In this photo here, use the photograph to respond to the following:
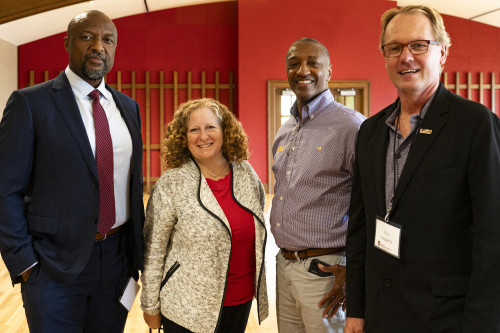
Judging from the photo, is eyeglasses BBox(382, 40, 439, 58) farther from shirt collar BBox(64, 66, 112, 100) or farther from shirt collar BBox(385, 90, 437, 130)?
shirt collar BBox(64, 66, 112, 100)

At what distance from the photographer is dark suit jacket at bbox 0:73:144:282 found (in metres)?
1.63

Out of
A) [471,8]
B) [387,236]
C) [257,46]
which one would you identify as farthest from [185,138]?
[471,8]

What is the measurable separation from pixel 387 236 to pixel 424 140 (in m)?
0.31

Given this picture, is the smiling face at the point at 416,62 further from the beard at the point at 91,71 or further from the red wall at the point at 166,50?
the red wall at the point at 166,50

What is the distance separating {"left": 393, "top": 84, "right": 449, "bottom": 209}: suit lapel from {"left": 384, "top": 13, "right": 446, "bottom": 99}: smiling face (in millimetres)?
66

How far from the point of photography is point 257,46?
9570 mm

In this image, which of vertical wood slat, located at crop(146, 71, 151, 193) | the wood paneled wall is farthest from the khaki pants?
the wood paneled wall

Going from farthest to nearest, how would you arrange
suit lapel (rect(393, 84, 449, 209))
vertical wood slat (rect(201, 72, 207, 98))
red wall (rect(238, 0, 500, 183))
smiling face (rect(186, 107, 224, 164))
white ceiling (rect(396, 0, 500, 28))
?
vertical wood slat (rect(201, 72, 207, 98)) → white ceiling (rect(396, 0, 500, 28)) → red wall (rect(238, 0, 500, 183)) → smiling face (rect(186, 107, 224, 164)) → suit lapel (rect(393, 84, 449, 209))

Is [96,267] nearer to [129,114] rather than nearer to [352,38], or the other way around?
[129,114]

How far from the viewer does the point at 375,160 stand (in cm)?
142

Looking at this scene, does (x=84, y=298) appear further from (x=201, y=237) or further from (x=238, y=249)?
(x=238, y=249)

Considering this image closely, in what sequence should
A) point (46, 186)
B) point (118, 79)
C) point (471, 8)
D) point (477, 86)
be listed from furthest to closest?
point (477, 86) < point (118, 79) < point (471, 8) < point (46, 186)

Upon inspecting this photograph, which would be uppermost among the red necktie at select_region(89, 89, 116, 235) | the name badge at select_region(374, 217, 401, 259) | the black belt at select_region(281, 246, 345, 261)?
the red necktie at select_region(89, 89, 116, 235)

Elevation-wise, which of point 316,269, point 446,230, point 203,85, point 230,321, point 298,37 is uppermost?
point 298,37
